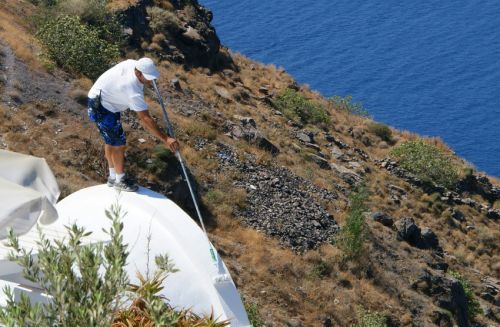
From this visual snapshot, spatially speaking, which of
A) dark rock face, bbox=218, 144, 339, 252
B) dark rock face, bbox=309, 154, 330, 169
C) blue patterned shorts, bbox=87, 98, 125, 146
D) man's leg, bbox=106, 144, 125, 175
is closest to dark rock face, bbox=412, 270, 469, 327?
dark rock face, bbox=218, 144, 339, 252

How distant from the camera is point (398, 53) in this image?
64375 millimetres

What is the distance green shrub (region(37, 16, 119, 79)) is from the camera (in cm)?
2241

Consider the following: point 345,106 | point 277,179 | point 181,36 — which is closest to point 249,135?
point 277,179

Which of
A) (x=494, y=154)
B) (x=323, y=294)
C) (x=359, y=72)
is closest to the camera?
(x=323, y=294)

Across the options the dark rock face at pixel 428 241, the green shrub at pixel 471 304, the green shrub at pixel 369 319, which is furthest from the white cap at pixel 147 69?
the dark rock face at pixel 428 241

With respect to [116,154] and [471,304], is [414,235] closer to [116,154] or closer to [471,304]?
[471,304]

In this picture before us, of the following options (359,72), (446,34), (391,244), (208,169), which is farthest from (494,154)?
(208,169)

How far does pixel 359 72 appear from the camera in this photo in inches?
2408

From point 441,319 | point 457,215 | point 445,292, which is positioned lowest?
point 441,319

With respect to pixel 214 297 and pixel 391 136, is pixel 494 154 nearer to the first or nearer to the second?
pixel 391 136

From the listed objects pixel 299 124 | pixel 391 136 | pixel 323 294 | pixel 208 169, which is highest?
pixel 391 136

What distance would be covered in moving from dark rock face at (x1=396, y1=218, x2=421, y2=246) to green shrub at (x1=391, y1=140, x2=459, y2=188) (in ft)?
28.6

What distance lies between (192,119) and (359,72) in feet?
125

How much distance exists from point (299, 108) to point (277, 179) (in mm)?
12498
